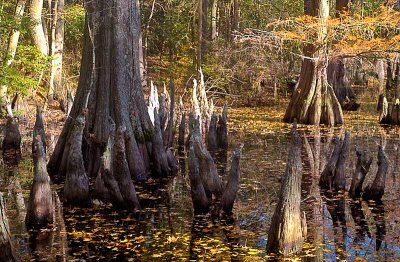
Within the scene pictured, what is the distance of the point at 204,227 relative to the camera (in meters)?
7.46

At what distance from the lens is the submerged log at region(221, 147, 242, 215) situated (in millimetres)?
7785

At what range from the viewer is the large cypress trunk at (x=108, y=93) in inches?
393

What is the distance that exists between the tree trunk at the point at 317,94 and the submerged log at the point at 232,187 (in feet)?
34.1

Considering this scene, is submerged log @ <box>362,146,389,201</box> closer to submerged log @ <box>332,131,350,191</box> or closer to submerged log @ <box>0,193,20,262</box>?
submerged log @ <box>332,131,350,191</box>

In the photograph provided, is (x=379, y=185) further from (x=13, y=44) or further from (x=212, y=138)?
(x=13, y=44)

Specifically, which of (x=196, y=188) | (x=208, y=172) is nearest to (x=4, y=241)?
(x=196, y=188)

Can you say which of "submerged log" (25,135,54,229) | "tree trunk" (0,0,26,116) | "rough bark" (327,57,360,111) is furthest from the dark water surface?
"rough bark" (327,57,360,111)

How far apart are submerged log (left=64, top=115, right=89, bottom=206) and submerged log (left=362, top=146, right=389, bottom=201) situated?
4224 millimetres

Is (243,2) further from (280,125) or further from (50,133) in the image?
(50,133)

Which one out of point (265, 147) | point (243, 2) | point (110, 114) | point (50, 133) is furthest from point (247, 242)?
point (243, 2)

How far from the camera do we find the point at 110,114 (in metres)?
10.1

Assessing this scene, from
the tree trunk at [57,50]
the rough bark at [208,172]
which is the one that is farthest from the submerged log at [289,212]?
the tree trunk at [57,50]

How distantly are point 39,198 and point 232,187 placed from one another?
2.50 meters

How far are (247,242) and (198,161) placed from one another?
1.97m
